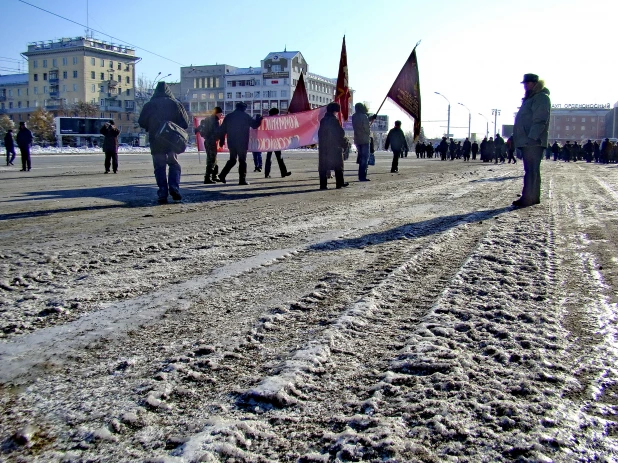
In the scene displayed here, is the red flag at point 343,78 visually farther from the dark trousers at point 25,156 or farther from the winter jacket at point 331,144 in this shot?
the dark trousers at point 25,156

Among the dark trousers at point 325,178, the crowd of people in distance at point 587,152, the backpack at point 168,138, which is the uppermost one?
the crowd of people in distance at point 587,152

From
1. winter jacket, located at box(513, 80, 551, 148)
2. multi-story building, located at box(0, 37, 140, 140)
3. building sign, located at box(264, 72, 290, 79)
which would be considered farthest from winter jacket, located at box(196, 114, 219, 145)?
building sign, located at box(264, 72, 290, 79)

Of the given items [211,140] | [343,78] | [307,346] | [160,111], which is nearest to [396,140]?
[343,78]

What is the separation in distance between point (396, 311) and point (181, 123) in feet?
19.6

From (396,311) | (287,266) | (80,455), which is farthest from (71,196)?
(80,455)

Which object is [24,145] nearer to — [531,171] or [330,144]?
[330,144]

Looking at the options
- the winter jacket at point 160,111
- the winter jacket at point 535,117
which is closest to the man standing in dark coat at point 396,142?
the winter jacket at point 535,117

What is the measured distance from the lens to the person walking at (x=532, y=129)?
7469 mm

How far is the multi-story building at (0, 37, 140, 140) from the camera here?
106375 millimetres

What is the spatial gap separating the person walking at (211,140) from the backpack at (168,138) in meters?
3.67

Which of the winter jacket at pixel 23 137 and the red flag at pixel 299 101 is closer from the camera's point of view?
the winter jacket at pixel 23 137

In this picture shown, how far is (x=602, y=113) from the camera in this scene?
15962 cm

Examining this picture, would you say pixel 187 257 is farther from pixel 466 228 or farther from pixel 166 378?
pixel 466 228

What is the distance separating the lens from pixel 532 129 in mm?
7543
